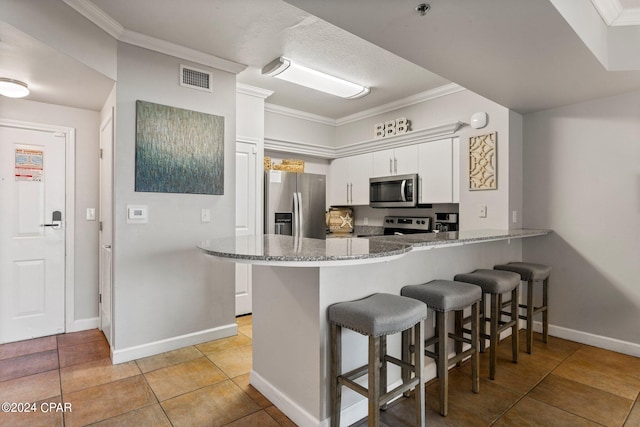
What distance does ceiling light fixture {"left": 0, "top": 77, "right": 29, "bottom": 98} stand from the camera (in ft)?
7.99

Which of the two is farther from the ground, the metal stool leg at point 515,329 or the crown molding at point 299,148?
the crown molding at point 299,148

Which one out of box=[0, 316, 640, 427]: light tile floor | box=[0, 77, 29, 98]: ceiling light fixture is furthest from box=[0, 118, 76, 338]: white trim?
box=[0, 77, 29, 98]: ceiling light fixture

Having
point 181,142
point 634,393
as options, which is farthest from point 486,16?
point 634,393

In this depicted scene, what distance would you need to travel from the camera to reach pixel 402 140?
407cm

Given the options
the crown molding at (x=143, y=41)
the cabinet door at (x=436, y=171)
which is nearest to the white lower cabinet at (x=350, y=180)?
the cabinet door at (x=436, y=171)

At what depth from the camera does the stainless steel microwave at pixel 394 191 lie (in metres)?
3.94

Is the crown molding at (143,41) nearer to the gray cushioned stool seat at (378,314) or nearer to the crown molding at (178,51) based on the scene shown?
the crown molding at (178,51)

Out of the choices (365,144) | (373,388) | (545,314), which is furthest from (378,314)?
(365,144)

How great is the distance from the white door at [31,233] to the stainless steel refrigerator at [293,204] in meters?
1.96

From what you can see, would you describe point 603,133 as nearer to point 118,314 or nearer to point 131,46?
point 131,46

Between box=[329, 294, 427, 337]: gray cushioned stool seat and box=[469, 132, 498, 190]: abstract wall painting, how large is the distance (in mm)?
2055

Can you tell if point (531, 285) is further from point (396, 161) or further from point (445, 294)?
point (396, 161)

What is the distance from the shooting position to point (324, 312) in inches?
69.2

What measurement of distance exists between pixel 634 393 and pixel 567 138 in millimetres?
2046
